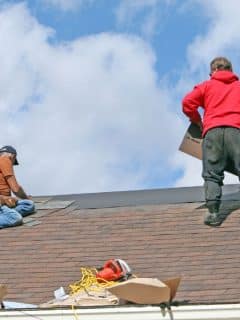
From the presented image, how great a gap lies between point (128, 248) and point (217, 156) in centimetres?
114

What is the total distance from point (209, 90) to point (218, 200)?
3.27 feet

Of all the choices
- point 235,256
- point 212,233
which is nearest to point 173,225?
point 212,233

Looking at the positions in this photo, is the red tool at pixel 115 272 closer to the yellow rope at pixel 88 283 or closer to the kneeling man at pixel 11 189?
the yellow rope at pixel 88 283

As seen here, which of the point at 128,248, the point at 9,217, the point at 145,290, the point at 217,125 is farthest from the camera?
the point at 9,217

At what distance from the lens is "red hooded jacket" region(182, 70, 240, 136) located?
8.79 meters

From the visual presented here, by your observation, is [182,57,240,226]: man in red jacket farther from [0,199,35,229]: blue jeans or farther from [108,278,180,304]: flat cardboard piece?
[108,278,180,304]: flat cardboard piece

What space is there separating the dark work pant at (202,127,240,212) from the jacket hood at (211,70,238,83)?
0.47m

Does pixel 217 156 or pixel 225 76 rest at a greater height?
pixel 225 76

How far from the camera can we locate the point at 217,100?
8.84 metres

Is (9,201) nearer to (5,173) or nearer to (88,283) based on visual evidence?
(5,173)

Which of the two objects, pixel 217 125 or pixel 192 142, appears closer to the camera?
pixel 217 125

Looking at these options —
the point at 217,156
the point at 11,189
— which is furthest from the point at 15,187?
the point at 217,156

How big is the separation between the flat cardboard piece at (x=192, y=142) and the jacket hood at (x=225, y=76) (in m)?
0.55

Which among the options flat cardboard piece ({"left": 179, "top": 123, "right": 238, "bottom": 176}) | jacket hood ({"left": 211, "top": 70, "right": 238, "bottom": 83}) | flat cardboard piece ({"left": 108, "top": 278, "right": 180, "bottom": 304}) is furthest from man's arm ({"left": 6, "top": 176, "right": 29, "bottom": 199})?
flat cardboard piece ({"left": 108, "top": 278, "right": 180, "bottom": 304})
